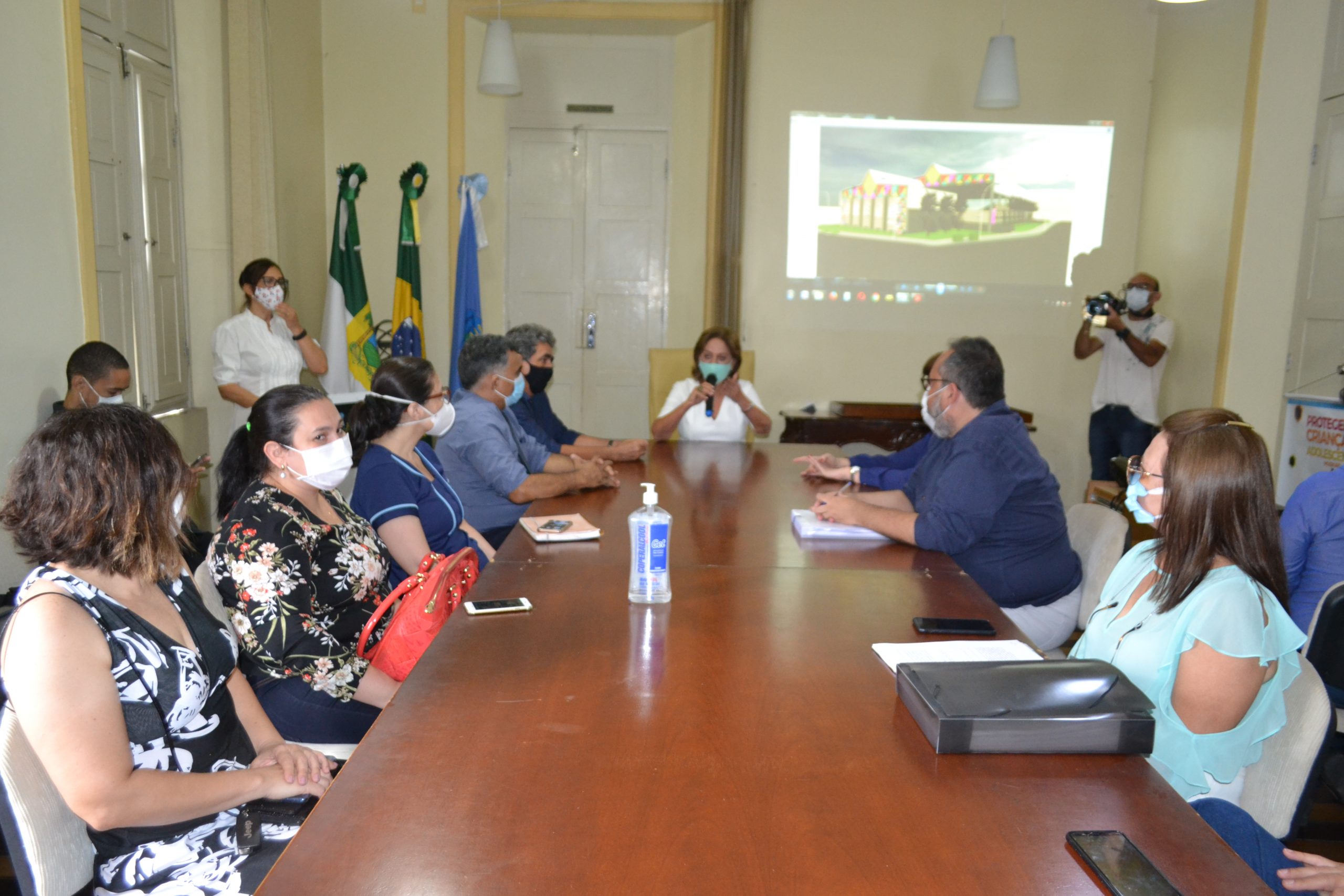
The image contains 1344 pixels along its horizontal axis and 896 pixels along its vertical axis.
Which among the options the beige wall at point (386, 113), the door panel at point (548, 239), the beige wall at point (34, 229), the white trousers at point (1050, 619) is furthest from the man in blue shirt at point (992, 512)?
the beige wall at point (386, 113)

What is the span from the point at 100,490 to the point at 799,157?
5.49m

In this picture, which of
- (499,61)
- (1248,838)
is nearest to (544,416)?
(499,61)

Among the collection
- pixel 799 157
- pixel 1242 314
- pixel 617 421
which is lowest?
pixel 617 421

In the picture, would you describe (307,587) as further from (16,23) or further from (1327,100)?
(1327,100)

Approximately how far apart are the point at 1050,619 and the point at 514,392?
199 centimetres

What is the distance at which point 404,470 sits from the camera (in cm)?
260

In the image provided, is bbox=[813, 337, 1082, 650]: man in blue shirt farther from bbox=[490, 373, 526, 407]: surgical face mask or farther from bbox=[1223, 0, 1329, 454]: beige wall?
bbox=[1223, 0, 1329, 454]: beige wall

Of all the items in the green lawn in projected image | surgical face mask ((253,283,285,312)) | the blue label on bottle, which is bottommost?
the blue label on bottle

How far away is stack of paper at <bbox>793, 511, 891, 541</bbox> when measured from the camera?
8.54 feet

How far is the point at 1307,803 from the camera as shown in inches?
62.4

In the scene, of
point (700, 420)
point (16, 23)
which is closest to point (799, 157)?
point (700, 420)

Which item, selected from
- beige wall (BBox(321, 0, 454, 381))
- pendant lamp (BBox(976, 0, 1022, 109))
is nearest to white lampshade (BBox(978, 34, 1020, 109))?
pendant lamp (BBox(976, 0, 1022, 109))

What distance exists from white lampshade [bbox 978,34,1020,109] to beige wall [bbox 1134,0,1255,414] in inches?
45.9

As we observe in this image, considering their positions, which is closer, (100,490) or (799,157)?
(100,490)
